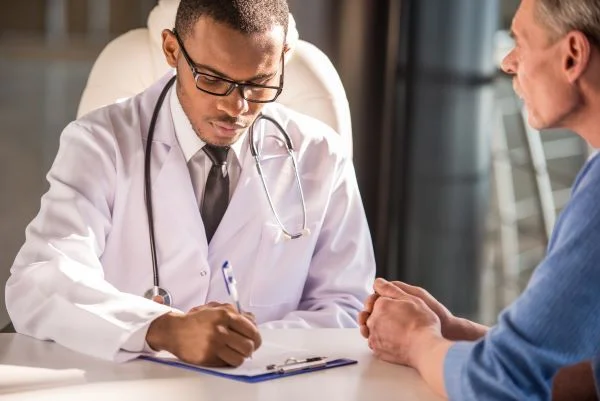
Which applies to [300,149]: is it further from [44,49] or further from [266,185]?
[44,49]

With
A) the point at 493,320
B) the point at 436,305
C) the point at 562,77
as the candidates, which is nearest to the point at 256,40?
the point at 436,305

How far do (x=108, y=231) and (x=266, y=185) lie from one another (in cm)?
33

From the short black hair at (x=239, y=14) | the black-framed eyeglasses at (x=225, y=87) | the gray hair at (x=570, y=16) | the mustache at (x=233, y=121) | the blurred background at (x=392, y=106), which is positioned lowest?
the blurred background at (x=392, y=106)

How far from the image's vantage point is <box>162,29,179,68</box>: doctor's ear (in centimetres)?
208

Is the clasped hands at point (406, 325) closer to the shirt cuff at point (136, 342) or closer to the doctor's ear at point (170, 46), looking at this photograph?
the shirt cuff at point (136, 342)

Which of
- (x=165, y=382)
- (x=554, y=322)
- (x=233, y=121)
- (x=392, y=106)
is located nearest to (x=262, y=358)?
(x=165, y=382)

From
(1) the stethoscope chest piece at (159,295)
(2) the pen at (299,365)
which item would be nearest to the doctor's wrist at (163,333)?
(2) the pen at (299,365)

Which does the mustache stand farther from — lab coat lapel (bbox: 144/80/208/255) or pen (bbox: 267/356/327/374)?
pen (bbox: 267/356/327/374)

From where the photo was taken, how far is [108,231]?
204cm

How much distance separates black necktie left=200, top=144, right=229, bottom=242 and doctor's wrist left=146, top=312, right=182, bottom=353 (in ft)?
1.82

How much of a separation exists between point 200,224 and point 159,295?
23cm

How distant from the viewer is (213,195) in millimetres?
2135

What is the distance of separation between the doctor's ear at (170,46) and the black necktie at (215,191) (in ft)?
0.61

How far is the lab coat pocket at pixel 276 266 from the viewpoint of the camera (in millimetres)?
2135
